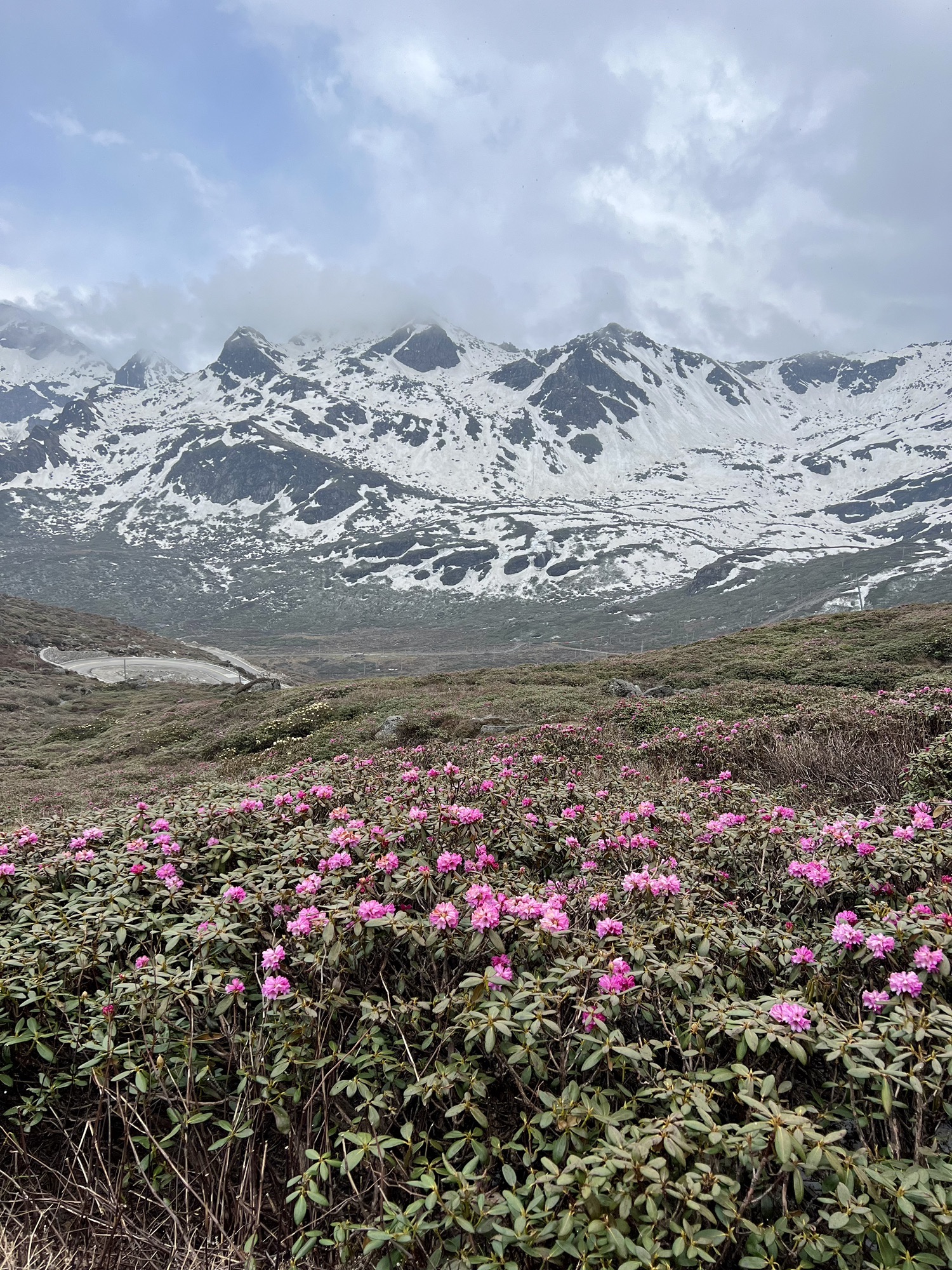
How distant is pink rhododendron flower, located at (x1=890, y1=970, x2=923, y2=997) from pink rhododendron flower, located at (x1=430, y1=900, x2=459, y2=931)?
197 centimetres

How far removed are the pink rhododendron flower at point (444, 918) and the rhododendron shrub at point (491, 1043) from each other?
0.05 m

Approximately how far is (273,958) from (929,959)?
3028mm

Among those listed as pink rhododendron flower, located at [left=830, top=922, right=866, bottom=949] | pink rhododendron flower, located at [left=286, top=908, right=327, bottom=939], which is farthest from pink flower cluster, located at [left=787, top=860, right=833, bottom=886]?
pink rhododendron flower, located at [left=286, top=908, right=327, bottom=939]

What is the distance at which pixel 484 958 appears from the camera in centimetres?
329

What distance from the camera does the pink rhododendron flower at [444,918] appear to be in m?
3.10

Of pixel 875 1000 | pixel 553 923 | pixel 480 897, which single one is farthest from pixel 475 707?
pixel 875 1000

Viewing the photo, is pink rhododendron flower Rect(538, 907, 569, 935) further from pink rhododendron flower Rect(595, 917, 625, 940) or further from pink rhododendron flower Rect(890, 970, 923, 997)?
pink rhododendron flower Rect(890, 970, 923, 997)

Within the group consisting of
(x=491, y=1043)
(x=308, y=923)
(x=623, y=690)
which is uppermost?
(x=308, y=923)

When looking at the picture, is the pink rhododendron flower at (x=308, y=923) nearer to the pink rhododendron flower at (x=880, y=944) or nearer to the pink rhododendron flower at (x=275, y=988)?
the pink rhododendron flower at (x=275, y=988)

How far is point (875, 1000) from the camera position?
8.79 ft

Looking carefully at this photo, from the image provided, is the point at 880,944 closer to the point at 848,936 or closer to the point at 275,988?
the point at 848,936

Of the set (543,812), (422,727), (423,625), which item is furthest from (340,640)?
(543,812)

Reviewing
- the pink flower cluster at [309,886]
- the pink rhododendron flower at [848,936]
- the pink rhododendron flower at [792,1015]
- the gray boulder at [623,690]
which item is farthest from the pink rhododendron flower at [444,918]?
the gray boulder at [623,690]

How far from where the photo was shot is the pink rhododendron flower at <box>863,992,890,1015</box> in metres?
2.67
